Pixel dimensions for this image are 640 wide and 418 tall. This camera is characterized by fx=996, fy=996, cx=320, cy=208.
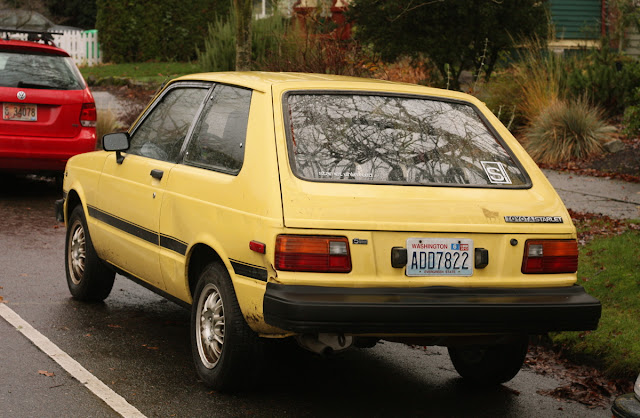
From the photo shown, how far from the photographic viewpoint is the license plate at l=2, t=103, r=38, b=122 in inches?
446

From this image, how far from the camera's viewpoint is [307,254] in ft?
15.2

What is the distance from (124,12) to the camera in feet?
117

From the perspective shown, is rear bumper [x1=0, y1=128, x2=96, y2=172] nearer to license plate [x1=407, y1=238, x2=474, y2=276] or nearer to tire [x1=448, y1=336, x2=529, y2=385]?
tire [x1=448, y1=336, x2=529, y2=385]

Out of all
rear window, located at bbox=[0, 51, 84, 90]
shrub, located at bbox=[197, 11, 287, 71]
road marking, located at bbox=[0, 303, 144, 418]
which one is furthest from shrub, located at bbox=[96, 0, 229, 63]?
road marking, located at bbox=[0, 303, 144, 418]

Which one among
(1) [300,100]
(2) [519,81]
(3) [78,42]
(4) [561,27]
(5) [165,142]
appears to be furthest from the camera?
(3) [78,42]

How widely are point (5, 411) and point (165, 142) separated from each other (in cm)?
202

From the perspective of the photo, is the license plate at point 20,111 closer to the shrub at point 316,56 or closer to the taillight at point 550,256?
the shrub at point 316,56

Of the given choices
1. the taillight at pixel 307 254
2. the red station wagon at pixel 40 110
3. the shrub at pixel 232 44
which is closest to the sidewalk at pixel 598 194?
the red station wagon at pixel 40 110

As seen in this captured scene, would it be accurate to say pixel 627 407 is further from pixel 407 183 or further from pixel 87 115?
pixel 87 115

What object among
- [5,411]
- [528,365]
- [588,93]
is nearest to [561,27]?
[588,93]

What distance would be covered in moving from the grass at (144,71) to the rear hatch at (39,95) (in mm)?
15803

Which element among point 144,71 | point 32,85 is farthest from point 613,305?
point 144,71

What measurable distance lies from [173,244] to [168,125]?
0.97 m

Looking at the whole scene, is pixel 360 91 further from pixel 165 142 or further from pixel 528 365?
pixel 528 365
